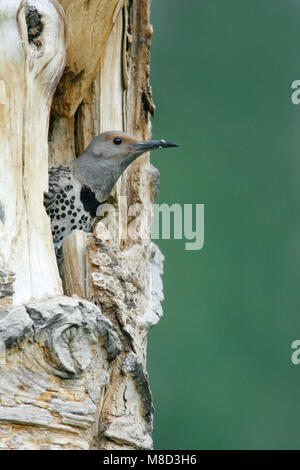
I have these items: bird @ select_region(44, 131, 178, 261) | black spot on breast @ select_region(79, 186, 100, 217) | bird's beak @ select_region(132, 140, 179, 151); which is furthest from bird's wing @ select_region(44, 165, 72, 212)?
bird's beak @ select_region(132, 140, 179, 151)

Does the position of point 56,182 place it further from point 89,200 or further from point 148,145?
point 148,145

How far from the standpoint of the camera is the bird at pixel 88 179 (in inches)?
183

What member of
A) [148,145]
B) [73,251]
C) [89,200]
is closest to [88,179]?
[89,200]

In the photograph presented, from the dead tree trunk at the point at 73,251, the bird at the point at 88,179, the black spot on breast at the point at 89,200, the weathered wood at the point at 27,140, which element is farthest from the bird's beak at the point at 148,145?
the weathered wood at the point at 27,140

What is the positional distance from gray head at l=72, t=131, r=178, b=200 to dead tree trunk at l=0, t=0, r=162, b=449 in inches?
3.5

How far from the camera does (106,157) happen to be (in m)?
4.77

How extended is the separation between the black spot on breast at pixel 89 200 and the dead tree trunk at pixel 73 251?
100 millimetres

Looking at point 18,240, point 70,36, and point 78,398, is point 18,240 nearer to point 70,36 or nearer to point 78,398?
point 78,398

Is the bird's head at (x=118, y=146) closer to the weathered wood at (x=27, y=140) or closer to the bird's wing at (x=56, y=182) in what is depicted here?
the bird's wing at (x=56, y=182)

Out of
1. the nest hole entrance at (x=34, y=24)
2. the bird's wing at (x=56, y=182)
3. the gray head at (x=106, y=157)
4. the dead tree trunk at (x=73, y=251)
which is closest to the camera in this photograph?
the dead tree trunk at (x=73, y=251)

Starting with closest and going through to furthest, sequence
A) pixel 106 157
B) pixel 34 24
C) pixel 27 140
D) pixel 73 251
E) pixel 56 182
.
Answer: pixel 27 140
pixel 34 24
pixel 73 251
pixel 56 182
pixel 106 157

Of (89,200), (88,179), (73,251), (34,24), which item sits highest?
(34,24)

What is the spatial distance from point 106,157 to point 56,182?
1.00 ft
